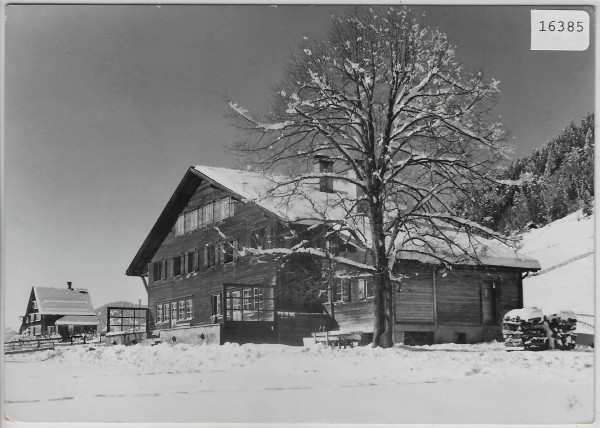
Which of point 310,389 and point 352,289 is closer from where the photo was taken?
point 310,389

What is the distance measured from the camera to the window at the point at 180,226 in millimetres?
14898

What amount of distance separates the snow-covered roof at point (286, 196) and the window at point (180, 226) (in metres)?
1.34

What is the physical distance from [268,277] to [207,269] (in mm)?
3253

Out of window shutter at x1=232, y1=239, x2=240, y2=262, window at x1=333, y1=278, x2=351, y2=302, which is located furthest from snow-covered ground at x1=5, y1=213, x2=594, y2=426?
A: window shutter at x1=232, y1=239, x2=240, y2=262

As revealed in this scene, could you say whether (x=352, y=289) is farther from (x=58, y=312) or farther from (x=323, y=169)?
(x=58, y=312)

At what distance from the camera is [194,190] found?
13.6 metres

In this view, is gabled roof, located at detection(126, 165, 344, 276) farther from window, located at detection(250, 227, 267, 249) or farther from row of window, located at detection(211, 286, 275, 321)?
row of window, located at detection(211, 286, 275, 321)

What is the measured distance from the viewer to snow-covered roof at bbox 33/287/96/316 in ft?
39.6

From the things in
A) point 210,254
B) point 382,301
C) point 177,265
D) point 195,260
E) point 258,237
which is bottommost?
point 382,301

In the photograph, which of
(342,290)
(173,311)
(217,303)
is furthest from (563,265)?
(173,311)

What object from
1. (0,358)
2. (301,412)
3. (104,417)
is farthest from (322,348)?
(0,358)

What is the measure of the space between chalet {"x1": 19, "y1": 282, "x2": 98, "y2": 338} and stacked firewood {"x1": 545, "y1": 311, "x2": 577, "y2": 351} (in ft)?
22.6

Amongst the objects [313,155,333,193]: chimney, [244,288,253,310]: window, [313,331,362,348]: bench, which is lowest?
[313,331,362,348]: bench

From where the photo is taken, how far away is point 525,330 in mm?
13883
